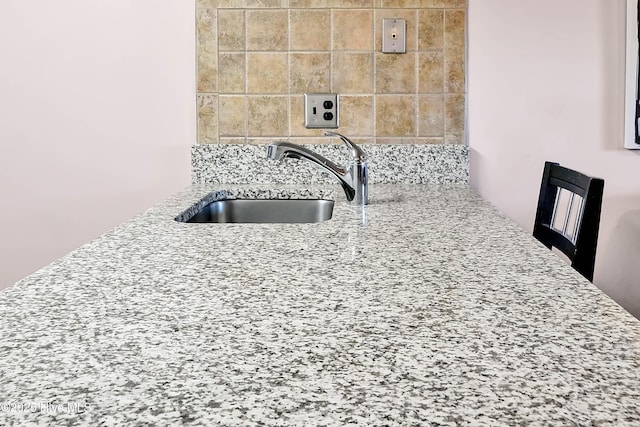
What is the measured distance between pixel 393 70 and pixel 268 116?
0.39 meters

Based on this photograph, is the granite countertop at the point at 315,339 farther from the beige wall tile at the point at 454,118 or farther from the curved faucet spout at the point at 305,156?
the beige wall tile at the point at 454,118

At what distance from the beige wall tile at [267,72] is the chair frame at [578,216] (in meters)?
0.82

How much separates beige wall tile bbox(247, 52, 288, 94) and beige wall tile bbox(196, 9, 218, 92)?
0.10 metres

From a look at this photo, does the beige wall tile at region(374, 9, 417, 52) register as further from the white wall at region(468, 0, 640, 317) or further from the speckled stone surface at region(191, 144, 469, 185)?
the speckled stone surface at region(191, 144, 469, 185)

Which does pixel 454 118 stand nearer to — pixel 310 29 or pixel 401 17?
pixel 401 17

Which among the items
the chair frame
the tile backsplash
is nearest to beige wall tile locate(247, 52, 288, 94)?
the tile backsplash

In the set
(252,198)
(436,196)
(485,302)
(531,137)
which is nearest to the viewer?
(485,302)

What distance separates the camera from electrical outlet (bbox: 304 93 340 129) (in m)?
1.98

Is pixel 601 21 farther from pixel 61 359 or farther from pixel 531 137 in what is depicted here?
pixel 61 359

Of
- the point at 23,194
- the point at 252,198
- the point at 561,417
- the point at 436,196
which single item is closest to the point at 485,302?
the point at 561,417

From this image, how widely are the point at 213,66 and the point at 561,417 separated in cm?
171

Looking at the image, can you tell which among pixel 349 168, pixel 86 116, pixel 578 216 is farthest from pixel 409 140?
pixel 86 116

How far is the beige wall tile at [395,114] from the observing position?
198 cm

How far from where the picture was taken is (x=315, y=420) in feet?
1.45
